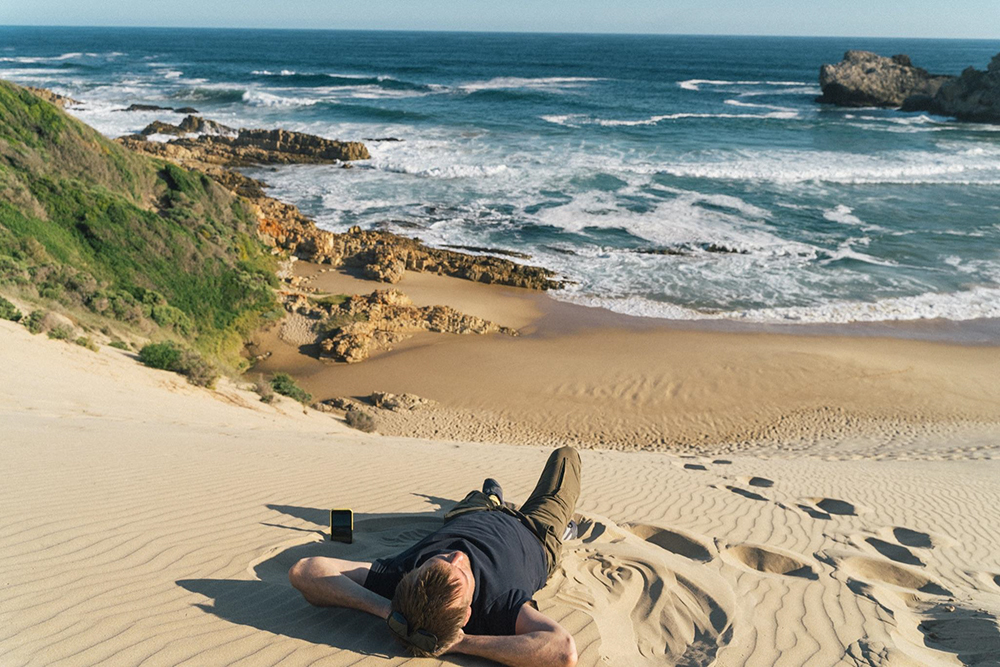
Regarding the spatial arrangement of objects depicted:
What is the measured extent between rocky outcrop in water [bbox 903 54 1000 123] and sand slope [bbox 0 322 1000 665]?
50.5 metres

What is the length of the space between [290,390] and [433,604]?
8384mm

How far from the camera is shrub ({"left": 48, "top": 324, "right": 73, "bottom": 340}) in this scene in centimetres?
909

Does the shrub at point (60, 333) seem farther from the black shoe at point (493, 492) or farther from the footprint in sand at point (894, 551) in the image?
the footprint in sand at point (894, 551)

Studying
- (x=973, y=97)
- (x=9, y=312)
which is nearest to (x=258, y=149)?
(x=9, y=312)

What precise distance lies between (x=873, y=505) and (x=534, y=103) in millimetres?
45328

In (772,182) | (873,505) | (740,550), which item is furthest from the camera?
(772,182)

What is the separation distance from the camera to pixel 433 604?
10.0ft

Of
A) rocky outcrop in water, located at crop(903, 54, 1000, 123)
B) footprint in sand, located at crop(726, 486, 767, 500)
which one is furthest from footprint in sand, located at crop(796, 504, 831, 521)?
rocky outcrop in water, located at crop(903, 54, 1000, 123)

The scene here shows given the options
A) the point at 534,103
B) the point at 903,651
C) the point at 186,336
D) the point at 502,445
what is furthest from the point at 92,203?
the point at 534,103

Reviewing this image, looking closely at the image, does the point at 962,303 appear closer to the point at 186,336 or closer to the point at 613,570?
the point at 613,570

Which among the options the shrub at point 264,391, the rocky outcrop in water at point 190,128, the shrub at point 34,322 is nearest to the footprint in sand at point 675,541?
the shrub at point 264,391

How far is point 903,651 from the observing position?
12.2ft

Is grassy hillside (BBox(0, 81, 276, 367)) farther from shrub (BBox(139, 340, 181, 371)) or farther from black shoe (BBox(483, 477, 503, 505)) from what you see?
black shoe (BBox(483, 477, 503, 505))

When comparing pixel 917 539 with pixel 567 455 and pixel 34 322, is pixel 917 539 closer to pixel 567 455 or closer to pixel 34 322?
pixel 567 455
